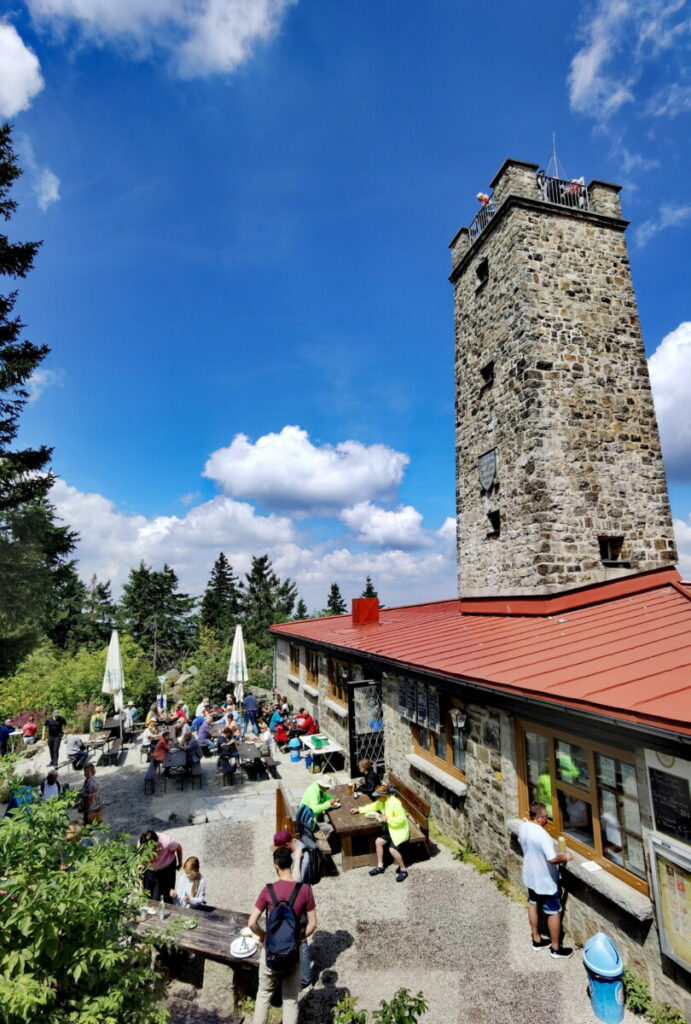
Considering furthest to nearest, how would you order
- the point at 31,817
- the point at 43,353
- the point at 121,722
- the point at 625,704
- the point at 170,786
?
the point at 121,722, the point at 170,786, the point at 43,353, the point at 625,704, the point at 31,817

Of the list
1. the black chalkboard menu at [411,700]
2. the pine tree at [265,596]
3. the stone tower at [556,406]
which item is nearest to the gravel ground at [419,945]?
the black chalkboard menu at [411,700]

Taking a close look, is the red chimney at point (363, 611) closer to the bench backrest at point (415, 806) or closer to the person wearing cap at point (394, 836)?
the bench backrest at point (415, 806)

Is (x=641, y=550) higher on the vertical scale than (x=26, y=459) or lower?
lower

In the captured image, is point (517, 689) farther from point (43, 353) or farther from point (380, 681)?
point (43, 353)

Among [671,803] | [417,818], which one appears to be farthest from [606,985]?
Result: [417,818]

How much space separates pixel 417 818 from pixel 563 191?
13791mm

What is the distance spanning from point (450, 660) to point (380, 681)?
10.7 ft

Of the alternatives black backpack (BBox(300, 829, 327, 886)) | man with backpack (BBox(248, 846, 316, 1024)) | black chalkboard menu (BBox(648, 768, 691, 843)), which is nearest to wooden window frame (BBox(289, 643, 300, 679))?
black backpack (BBox(300, 829, 327, 886))

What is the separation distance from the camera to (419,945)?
18.4 ft

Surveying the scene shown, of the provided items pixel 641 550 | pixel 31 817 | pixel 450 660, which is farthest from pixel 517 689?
pixel 641 550

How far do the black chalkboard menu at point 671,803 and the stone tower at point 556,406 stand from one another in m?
5.43

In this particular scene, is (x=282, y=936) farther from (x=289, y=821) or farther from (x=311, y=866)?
(x=289, y=821)

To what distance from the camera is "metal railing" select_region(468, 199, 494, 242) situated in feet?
41.7

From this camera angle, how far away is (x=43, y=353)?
10.5 meters
